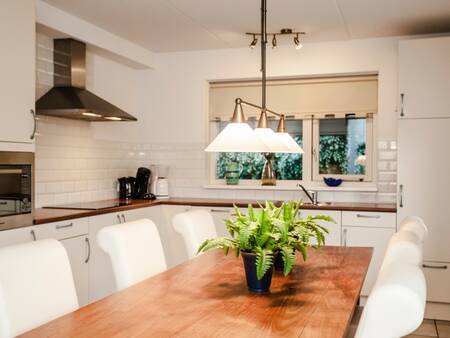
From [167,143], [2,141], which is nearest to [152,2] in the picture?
[2,141]

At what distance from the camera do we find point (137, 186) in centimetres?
527

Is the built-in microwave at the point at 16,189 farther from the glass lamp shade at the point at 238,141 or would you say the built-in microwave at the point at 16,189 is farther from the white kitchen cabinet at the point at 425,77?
the white kitchen cabinet at the point at 425,77

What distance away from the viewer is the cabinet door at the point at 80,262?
12.2 feet

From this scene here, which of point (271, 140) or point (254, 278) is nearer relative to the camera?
point (254, 278)

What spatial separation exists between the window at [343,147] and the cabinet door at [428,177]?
2.48 ft

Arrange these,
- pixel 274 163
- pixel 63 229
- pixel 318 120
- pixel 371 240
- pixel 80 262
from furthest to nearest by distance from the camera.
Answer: pixel 274 163, pixel 318 120, pixel 371 240, pixel 80 262, pixel 63 229

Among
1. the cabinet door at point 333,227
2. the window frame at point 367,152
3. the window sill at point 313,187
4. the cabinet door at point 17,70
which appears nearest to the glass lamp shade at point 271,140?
the cabinet door at point 17,70

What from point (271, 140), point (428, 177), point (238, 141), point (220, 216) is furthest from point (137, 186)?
point (238, 141)

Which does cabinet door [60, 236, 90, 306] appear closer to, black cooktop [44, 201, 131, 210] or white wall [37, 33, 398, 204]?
black cooktop [44, 201, 131, 210]

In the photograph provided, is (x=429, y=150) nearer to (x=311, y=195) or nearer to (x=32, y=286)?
(x=311, y=195)

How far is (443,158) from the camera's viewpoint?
4.23 meters

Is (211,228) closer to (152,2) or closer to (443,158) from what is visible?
(152,2)

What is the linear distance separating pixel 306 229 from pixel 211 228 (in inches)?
50.5

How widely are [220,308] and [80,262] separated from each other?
2.27m
